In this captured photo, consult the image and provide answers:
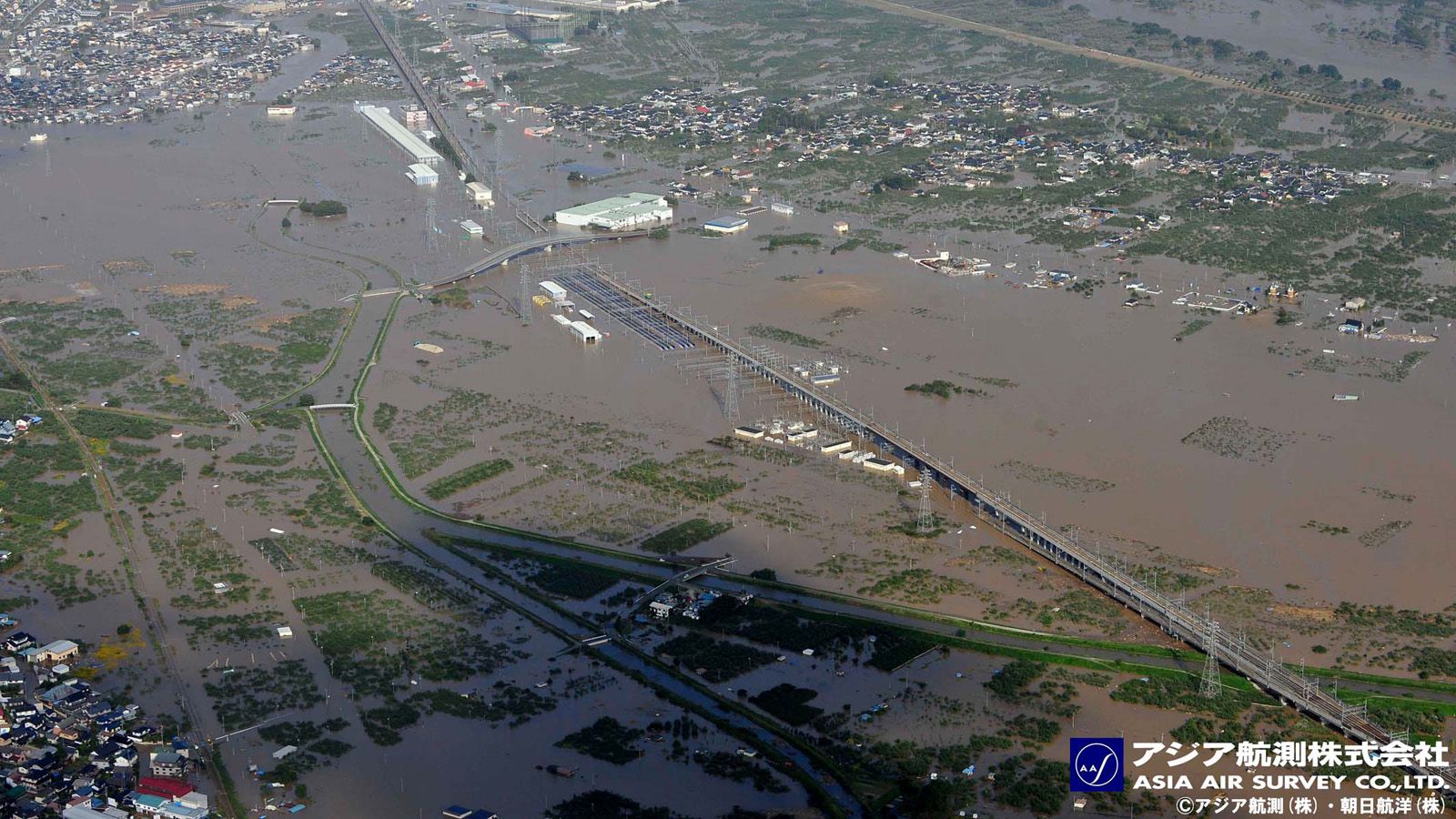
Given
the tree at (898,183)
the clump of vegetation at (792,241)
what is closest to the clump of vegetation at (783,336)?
the clump of vegetation at (792,241)

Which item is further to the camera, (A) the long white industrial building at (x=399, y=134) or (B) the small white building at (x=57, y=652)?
(A) the long white industrial building at (x=399, y=134)

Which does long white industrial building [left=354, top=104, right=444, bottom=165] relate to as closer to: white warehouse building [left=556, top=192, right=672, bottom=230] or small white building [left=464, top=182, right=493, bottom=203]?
small white building [left=464, top=182, right=493, bottom=203]

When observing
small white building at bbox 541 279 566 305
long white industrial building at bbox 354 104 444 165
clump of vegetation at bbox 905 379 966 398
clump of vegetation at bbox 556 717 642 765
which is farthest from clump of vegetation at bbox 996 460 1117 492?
long white industrial building at bbox 354 104 444 165

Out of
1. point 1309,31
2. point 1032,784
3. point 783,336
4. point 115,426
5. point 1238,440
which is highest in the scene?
point 1309,31

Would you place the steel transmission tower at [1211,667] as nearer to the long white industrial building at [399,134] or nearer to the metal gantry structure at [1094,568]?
the metal gantry structure at [1094,568]

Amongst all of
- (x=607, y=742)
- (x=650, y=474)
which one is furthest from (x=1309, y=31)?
(x=607, y=742)

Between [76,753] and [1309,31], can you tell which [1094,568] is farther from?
[1309,31]

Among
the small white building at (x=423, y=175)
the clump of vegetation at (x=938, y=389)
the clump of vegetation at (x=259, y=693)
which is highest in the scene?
the clump of vegetation at (x=938, y=389)
